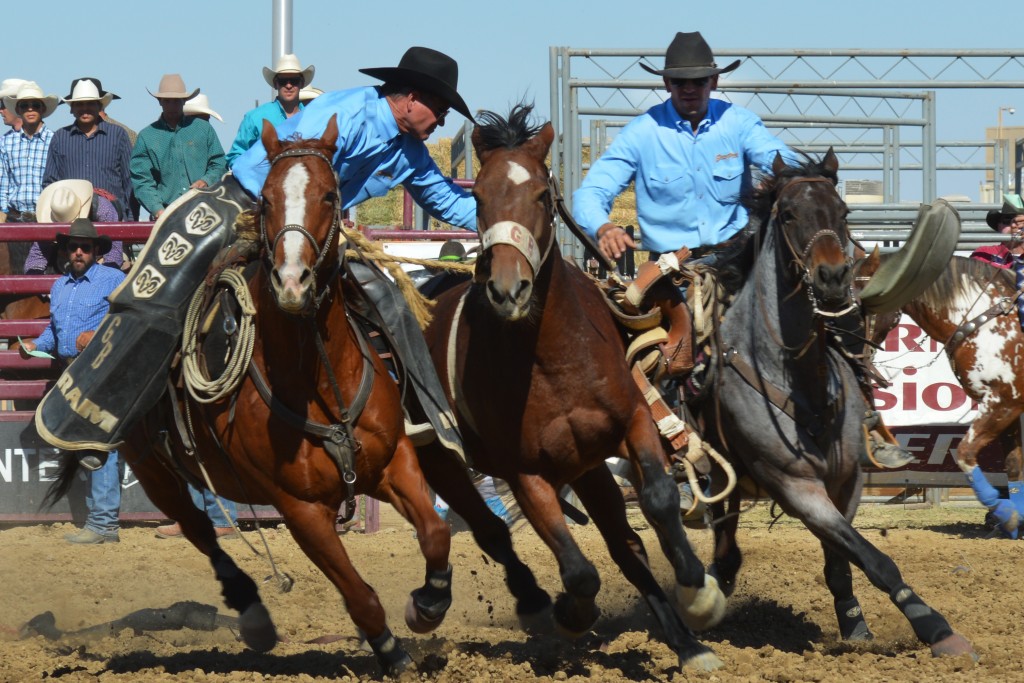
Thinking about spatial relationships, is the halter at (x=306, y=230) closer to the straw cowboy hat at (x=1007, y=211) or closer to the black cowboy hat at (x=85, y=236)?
the black cowboy hat at (x=85, y=236)

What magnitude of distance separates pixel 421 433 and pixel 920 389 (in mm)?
5989

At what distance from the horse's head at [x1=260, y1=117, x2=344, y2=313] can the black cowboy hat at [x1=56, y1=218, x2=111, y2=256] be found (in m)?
4.35

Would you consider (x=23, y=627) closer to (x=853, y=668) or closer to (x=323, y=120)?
(x=323, y=120)

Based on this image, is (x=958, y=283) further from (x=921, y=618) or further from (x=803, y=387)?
(x=921, y=618)

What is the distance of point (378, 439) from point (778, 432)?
5.81 feet

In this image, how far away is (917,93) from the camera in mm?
11359

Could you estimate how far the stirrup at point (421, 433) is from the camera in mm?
5574

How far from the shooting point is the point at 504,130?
5.31 meters

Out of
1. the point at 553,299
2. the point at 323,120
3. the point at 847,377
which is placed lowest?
the point at 847,377

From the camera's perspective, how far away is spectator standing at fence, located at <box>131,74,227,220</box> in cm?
993

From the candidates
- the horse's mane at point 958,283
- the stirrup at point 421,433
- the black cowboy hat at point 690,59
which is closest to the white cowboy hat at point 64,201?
the black cowboy hat at point 690,59

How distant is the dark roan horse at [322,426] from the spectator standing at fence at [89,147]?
5.46 m

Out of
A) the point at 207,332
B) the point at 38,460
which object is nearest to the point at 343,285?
the point at 207,332

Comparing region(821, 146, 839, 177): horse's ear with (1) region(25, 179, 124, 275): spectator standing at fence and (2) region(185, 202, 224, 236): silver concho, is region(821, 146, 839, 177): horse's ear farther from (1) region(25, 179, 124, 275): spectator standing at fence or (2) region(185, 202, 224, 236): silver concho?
(1) region(25, 179, 124, 275): spectator standing at fence
